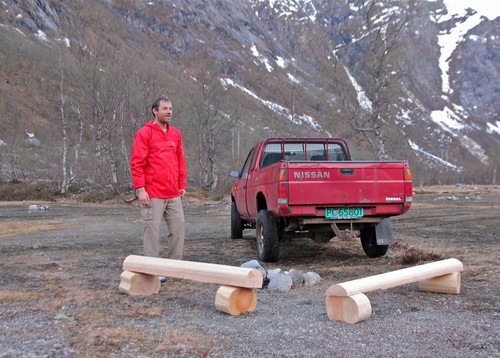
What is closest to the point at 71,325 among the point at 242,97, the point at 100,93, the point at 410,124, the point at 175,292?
the point at 175,292

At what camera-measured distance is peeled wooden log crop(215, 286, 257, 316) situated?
3932mm

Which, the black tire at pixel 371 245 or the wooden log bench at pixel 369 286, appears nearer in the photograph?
the wooden log bench at pixel 369 286

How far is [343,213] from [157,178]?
101 inches

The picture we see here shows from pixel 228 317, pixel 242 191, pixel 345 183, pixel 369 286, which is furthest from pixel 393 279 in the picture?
pixel 242 191

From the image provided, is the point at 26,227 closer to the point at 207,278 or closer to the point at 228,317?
the point at 207,278

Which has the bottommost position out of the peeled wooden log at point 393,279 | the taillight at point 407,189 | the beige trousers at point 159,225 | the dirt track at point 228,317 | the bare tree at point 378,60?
the dirt track at point 228,317

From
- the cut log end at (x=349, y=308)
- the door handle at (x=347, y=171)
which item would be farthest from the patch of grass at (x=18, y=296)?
the door handle at (x=347, y=171)

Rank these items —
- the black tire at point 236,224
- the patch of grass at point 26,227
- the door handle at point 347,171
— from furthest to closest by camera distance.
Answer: the patch of grass at point 26,227
the black tire at point 236,224
the door handle at point 347,171

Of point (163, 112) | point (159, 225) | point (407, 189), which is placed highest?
point (163, 112)

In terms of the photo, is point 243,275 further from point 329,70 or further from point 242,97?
point 242,97

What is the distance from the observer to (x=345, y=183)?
6125 mm

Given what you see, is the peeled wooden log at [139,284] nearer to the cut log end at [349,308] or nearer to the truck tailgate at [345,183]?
the cut log end at [349,308]

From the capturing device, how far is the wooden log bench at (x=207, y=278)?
3.88 metres

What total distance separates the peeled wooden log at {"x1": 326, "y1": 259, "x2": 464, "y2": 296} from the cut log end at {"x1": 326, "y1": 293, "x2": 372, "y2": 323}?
0.06 metres
